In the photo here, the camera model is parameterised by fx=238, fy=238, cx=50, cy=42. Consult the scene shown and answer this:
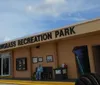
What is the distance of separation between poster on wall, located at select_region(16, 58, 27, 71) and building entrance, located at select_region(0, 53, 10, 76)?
217 cm

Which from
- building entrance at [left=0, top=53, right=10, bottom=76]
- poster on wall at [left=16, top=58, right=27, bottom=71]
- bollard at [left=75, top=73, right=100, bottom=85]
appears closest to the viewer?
bollard at [left=75, top=73, right=100, bottom=85]

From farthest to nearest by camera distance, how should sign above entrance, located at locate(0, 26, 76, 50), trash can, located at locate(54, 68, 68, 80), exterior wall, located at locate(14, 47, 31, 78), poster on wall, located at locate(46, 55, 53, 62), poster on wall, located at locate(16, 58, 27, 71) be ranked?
1. poster on wall, located at locate(16, 58, 27, 71)
2. exterior wall, located at locate(14, 47, 31, 78)
3. poster on wall, located at locate(46, 55, 53, 62)
4. trash can, located at locate(54, 68, 68, 80)
5. sign above entrance, located at locate(0, 26, 76, 50)

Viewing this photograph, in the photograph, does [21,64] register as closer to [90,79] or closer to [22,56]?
[22,56]

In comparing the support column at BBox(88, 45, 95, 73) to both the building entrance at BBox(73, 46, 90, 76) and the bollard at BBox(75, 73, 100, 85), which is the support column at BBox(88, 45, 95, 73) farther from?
the bollard at BBox(75, 73, 100, 85)

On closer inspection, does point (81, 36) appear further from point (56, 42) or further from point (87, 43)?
point (56, 42)

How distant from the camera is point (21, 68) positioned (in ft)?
88.7

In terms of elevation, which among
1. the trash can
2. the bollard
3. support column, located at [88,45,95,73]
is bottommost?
the bollard

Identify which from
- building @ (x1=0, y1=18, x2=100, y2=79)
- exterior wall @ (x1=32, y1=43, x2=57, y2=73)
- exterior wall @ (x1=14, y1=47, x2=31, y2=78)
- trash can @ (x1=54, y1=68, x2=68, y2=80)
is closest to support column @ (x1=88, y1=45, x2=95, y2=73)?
building @ (x1=0, y1=18, x2=100, y2=79)

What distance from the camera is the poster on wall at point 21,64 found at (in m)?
26.4

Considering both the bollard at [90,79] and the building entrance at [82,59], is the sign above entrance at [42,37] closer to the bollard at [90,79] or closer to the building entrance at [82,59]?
the building entrance at [82,59]

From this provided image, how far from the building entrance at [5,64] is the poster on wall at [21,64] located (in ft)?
7.13

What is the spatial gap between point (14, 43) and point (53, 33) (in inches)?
284

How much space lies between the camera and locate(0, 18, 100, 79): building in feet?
62.2

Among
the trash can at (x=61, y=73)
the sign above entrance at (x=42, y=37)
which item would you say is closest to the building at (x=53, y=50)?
the sign above entrance at (x=42, y=37)
